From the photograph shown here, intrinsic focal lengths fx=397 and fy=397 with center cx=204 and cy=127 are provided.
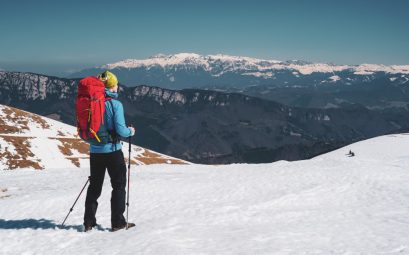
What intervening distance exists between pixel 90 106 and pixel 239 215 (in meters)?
6.33

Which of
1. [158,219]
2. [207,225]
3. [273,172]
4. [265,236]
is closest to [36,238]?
[158,219]

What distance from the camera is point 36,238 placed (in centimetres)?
1132

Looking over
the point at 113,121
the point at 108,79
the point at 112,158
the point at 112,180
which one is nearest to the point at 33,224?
the point at 112,180

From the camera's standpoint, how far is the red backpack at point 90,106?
10.5 m

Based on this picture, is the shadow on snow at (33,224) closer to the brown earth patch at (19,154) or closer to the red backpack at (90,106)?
the red backpack at (90,106)

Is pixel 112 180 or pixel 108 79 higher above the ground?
pixel 108 79

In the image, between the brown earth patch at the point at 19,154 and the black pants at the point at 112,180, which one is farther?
the brown earth patch at the point at 19,154

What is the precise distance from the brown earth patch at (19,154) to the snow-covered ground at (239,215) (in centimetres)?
14782

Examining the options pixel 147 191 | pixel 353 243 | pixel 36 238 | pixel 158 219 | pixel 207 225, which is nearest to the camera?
pixel 353 243

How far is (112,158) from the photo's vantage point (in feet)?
37.3

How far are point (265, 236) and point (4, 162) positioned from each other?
546 ft

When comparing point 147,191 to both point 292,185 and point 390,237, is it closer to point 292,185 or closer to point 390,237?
point 292,185

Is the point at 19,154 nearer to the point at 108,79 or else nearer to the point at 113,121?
the point at 108,79

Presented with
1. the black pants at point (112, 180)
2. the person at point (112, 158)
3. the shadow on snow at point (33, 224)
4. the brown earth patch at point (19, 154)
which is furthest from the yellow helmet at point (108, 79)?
the brown earth patch at point (19, 154)
